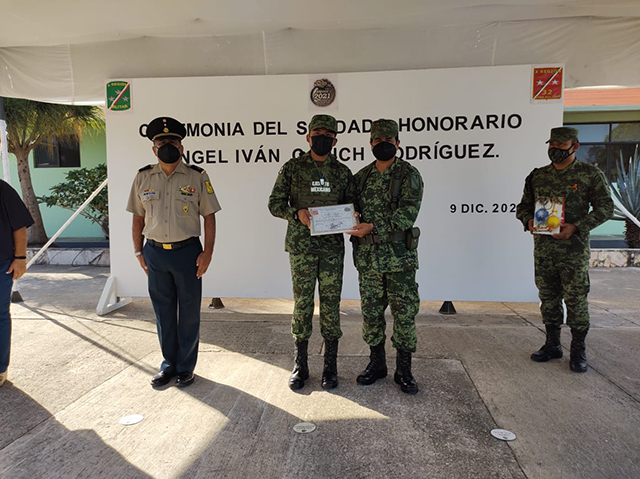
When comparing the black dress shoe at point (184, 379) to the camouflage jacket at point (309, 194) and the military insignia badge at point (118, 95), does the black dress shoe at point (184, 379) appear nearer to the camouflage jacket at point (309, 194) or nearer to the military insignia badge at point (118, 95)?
the camouflage jacket at point (309, 194)

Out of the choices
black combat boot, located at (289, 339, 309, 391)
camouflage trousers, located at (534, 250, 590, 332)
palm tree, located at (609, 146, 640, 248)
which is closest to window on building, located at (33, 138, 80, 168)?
black combat boot, located at (289, 339, 309, 391)

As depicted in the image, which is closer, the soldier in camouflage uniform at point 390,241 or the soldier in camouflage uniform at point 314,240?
the soldier in camouflage uniform at point 390,241

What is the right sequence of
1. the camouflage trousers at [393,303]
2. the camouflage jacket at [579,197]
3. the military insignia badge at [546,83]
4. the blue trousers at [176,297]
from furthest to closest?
the military insignia badge at [546,83] < the camouflage jacket at [579,197] < the blue trousers at [176,297] < the camouflage trousers at [393,303]

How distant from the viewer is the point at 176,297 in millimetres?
3199

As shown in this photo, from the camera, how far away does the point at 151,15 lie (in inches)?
162

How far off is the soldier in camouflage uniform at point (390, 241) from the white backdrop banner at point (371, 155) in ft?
5.32

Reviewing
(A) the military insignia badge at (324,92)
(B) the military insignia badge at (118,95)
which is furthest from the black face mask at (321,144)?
(B) the military insignia badge at (118,95)

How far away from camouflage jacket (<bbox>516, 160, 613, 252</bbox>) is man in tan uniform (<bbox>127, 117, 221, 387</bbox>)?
2.64 metres

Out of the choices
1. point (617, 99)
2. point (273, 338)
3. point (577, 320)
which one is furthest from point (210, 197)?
point (617, 99)

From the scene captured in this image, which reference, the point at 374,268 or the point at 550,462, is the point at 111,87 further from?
the point at 550,462

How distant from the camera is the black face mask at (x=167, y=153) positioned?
3018 millimetres

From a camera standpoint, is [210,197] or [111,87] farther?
[111,87]

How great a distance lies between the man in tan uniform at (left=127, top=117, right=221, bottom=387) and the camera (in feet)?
10.00

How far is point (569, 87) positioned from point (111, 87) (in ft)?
16.3
